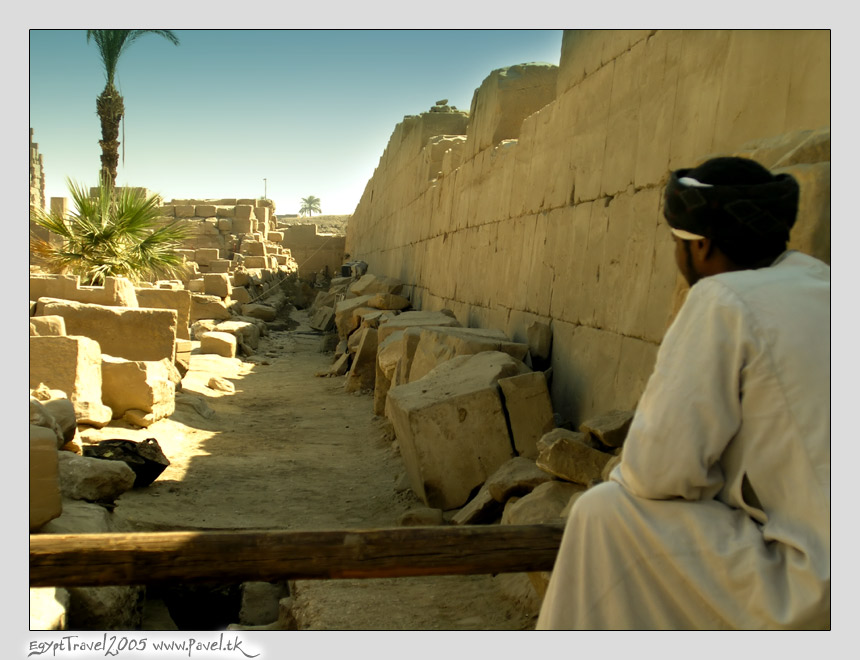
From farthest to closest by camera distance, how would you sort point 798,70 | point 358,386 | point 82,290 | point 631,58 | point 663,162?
point 358,386, point 82,290, point 631,58, point 663,162, point 798,70

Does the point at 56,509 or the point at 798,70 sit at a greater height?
the point at 798,70

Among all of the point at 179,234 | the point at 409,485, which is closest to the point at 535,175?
the point at 409,485

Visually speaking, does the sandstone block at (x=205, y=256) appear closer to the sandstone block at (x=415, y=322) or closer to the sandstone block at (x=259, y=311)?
the sandstone block at (x=259, y=311)

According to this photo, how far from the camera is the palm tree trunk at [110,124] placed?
2018 centimetres

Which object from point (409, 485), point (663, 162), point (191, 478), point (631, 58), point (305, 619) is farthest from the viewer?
point (191, 478)

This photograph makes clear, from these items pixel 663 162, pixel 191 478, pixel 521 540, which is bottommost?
pixel 191 478

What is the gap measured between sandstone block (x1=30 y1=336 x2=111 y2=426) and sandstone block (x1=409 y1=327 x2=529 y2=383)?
2742 millimetres

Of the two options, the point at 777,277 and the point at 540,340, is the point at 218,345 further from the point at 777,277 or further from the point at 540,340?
the point at 777,277

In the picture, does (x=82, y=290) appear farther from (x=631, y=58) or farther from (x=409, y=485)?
(x=631, y=58)

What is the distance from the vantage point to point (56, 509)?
3715 mm

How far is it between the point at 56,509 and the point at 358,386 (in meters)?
6.05

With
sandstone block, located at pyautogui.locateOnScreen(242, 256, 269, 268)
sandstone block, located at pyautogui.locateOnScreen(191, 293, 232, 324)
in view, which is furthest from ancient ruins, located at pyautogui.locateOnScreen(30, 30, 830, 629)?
sandstone block, located at pyautogui.locateOnScreen(242, 256, 269, 268)

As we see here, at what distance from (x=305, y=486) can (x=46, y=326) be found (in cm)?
261

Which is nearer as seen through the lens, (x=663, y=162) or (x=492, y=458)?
(x=663, y=162)
